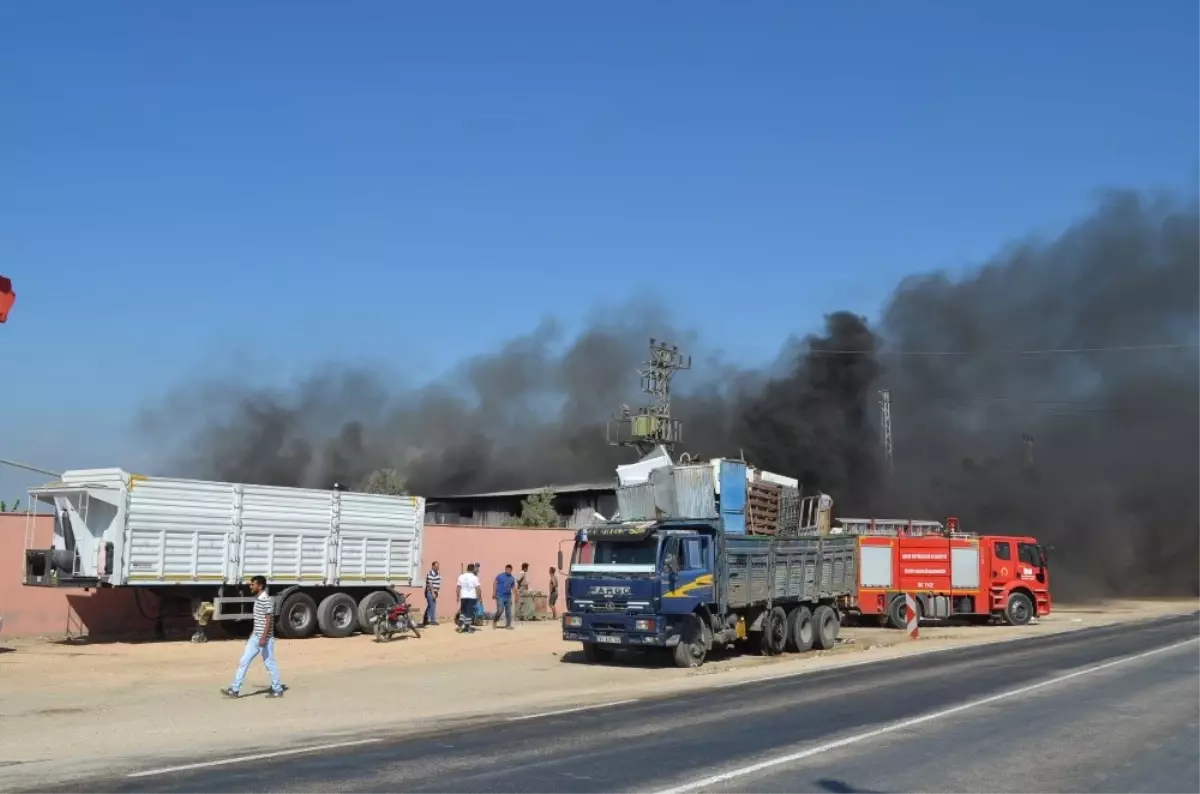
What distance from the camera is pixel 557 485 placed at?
6097 cm

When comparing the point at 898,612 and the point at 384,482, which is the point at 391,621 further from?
the point at 384,482

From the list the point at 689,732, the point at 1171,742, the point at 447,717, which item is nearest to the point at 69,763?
the point at 447,717

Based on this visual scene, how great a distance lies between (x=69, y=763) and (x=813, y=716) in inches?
305

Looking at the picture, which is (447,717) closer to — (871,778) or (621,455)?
(871,778)

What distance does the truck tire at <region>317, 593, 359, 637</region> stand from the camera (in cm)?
2256

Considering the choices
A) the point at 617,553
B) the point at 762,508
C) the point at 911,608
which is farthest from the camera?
the point at 911,608

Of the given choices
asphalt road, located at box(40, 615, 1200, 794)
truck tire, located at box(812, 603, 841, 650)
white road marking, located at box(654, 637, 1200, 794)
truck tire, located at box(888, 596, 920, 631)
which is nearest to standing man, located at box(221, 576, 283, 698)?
asphalt road, located at box(40, 615, 1200, 794)

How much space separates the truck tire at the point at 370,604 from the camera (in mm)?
23375

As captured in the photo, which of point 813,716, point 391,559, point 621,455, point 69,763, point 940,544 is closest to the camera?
point 69,763

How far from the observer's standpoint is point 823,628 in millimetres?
22047

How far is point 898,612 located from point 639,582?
14.0 metres

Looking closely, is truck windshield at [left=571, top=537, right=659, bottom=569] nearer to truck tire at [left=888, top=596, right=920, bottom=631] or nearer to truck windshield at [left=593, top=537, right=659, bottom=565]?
truck windshield at [left=593, top=537, right=659, bottom=565]

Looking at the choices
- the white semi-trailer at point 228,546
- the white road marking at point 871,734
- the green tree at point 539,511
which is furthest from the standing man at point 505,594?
the green tree at point 539,511

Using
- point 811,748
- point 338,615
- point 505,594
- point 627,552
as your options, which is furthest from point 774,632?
point 811,748
